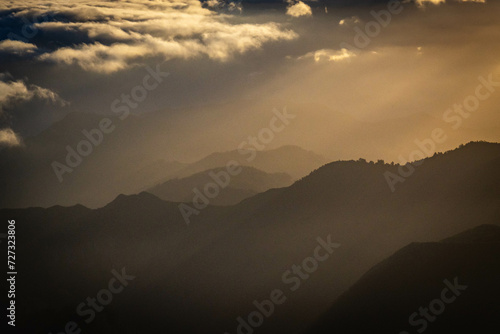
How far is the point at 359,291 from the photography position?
606 ft

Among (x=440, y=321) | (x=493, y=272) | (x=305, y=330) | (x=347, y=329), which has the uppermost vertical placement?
(x=493, y=272)

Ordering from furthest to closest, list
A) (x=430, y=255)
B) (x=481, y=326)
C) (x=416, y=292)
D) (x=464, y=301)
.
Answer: (x=430, y=255), (x=416, y=292), (x=464, y=301), (x=481, y=326)

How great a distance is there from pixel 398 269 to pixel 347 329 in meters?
30.7

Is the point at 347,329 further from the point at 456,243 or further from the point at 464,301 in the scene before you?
the point at 456,243

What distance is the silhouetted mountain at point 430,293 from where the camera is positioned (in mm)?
157125

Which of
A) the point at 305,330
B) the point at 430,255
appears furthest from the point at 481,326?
the point at 305,330

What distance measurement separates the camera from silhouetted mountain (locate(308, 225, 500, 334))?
516ft

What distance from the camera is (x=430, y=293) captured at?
168625 millimetres

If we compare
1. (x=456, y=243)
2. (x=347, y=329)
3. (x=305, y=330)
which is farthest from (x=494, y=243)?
(x=305, y=330)

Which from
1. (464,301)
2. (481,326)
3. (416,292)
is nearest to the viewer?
(481,326)

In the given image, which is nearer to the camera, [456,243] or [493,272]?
[493,272]

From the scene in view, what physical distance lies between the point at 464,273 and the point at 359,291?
38.3 metres

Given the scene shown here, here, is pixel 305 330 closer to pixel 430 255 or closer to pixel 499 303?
pixel 430 255

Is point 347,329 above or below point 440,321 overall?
below
